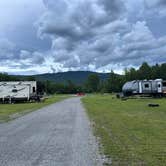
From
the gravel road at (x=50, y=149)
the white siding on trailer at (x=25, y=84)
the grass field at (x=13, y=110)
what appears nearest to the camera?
the gravel road at (x=50, y=149)

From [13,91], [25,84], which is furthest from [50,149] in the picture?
[25,84]

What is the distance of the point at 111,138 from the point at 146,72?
122 m

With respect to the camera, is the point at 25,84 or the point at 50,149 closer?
the point at 50,149

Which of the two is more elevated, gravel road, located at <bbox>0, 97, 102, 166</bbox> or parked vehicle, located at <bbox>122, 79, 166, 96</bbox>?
parked vehicle, located at <bbox>122, 79, 166, 96</bbox>

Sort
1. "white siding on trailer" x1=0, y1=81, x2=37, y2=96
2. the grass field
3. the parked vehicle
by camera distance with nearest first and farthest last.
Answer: the grass field
"white siding on trailer" x1=0, y1=81, x2=37, y2=96
the parked vehicle

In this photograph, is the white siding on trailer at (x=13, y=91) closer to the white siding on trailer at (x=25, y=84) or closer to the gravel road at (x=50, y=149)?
the white siding on trailer at (x=25, y=84)

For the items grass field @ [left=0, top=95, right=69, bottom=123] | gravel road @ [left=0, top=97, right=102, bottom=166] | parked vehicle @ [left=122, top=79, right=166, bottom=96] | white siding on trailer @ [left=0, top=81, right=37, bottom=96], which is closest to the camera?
gravel road @ [left=0, top=97, right=102, bottom=166]

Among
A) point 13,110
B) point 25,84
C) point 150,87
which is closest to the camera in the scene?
point 13,110

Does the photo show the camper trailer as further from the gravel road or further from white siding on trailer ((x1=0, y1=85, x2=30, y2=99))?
the gravel road

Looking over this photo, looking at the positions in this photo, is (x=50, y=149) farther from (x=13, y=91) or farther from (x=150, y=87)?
(x=150, y=87)

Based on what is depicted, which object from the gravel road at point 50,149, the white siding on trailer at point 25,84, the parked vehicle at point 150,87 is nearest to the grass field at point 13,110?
the gravel road at point 50,149

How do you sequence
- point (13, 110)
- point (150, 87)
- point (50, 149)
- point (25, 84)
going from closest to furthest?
point (50, 149)
point (13, 110)
point (25, 84)
point (150, 87)

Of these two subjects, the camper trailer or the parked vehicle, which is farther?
the parked vehicle

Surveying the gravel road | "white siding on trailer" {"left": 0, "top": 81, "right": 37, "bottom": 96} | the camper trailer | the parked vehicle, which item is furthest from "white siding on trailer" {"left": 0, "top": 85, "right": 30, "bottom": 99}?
the gravel road
